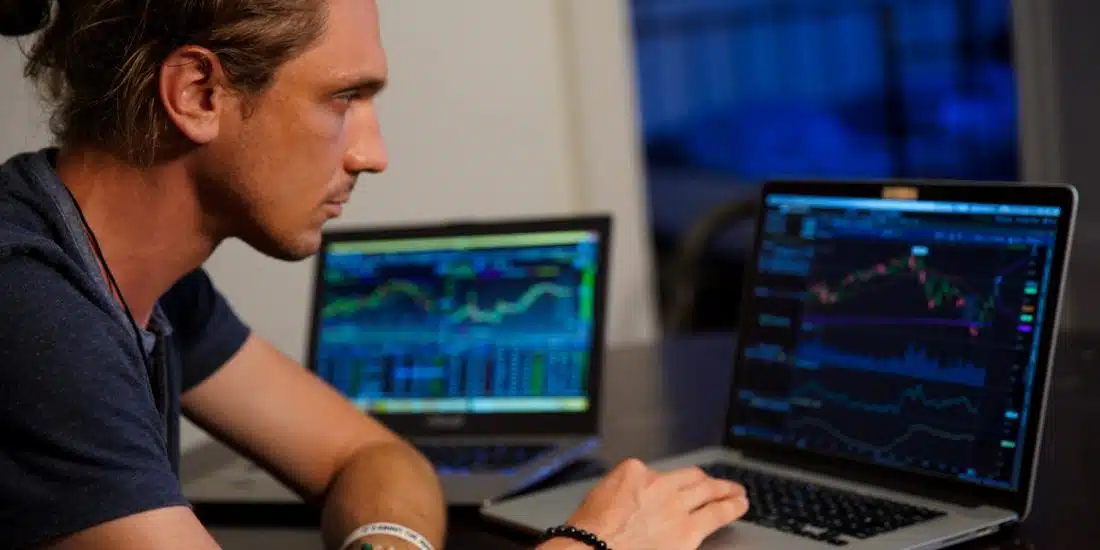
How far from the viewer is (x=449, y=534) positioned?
1411 millimetres

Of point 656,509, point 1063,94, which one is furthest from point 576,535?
point 1063,94

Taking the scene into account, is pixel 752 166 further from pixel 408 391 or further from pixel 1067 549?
pixel 1067 549

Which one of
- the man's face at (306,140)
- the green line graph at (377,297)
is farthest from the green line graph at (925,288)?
the green line graph at (377,297)

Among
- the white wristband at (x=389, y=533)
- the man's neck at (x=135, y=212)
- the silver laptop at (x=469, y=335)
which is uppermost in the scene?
the man's neck at (x=135, y=212)

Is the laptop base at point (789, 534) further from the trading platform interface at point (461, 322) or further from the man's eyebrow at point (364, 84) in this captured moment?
the man's eyebrow at point (364, 84)

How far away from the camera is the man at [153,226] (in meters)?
1.03

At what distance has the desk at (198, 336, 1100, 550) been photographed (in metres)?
1.24

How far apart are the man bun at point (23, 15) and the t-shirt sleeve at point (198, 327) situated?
0.32m

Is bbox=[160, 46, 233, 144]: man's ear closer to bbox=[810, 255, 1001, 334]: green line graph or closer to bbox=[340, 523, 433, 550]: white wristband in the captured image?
bbox=[340, 523, 433, 550]: white wristband

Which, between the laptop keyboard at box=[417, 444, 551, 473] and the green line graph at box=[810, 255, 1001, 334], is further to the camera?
the laptop keyboard at box=[417, 444, 551, 473]

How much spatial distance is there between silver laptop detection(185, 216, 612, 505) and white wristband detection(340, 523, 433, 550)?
289 millimetres

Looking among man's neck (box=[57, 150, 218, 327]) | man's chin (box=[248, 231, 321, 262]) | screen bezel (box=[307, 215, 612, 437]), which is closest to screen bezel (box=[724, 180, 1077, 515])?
screen bezel (box=[307, 215, 612, 437])

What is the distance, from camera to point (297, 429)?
153cm

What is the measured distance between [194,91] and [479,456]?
62cm
